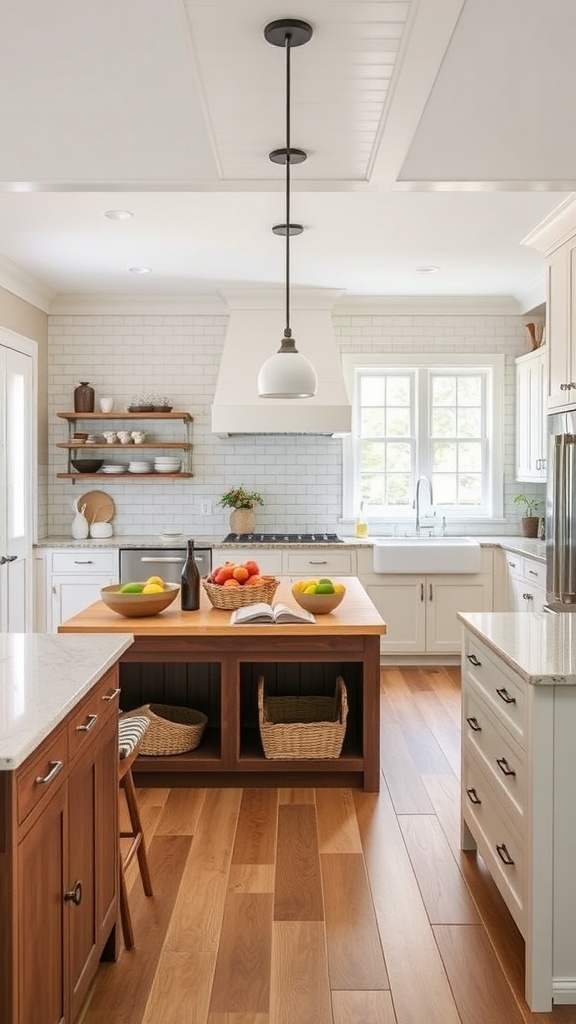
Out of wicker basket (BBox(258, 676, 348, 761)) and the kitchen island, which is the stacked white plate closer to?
the kitchen island

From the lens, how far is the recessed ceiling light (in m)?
4.57

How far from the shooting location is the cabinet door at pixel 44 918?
1632mm

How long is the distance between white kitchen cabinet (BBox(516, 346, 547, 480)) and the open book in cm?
291

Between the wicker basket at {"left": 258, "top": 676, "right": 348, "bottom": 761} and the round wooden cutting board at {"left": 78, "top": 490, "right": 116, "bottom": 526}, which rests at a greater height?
the round wooden cutting board at {"left": 78, "top": 490, "right": 116, "bottom": 526}

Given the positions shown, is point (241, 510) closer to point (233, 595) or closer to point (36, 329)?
point (36, 329)

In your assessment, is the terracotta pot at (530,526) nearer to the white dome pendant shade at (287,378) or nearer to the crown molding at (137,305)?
the crown molding at (137,305)

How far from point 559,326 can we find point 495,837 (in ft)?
9.67

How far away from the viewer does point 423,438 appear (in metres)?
7.03

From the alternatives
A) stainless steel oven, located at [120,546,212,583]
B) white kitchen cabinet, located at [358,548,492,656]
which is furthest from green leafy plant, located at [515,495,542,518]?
stainless steel oven, located at [120,546,212,583]

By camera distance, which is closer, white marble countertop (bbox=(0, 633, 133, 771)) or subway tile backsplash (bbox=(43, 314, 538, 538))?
white marble countertop (bbox=(0, 633, 133, 771))

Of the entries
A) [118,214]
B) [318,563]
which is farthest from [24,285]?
[318,563]

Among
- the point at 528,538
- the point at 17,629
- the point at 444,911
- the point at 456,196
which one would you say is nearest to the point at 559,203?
the point at 456,196

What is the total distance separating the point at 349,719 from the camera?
4184mm

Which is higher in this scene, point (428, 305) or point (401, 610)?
point (428, 305)
